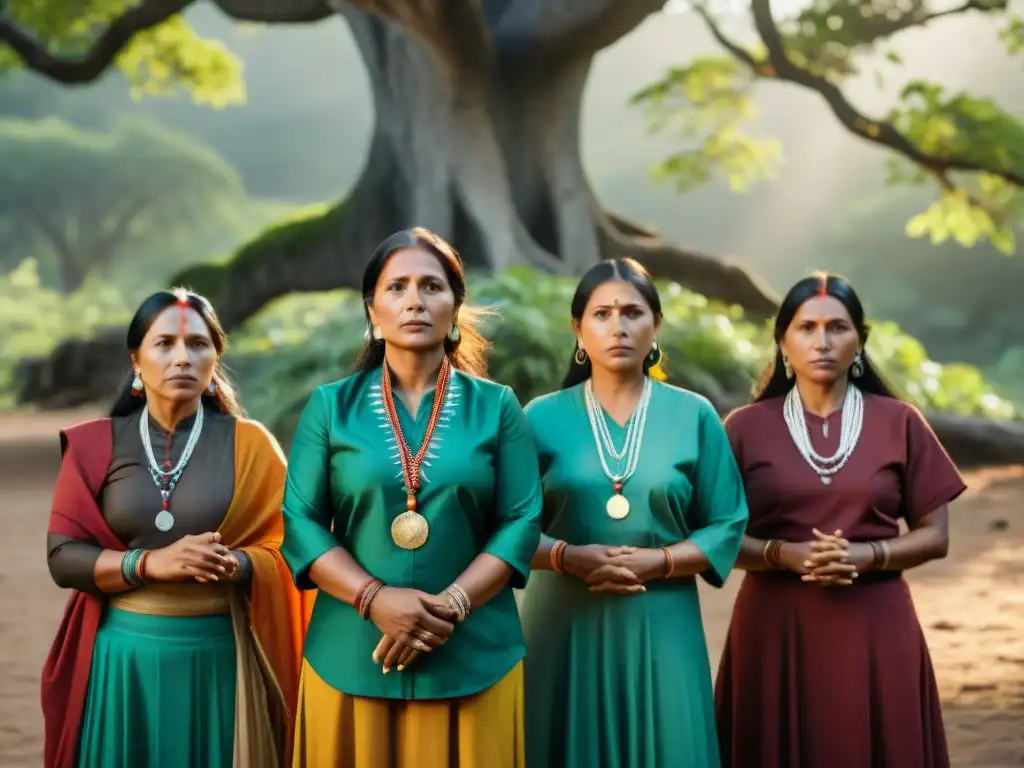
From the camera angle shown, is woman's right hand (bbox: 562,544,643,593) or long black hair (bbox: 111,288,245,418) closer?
woman's right hand (bbox: 562,544,643,593)

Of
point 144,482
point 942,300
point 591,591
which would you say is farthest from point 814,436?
point 942,300

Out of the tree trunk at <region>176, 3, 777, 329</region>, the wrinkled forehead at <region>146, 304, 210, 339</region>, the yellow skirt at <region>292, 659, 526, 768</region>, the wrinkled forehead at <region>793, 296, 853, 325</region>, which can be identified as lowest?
the yellow skirt at <region>292, 659, 526, 768</region>

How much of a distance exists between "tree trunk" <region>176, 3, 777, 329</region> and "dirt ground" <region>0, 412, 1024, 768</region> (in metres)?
3.50

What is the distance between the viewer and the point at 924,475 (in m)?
3.27

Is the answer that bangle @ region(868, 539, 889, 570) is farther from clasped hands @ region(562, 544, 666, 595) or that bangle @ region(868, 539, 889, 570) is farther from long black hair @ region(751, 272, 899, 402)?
clasped hands @ region(562, 544, 666, 595)

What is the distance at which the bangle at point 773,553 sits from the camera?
126 inches

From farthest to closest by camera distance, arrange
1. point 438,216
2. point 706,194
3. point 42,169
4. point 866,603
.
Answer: point 706,194 < point 42,169 < point 438,216 < point 866,603

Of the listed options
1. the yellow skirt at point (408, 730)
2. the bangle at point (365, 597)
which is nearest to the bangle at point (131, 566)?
the yellow skirt at point (408, 730)

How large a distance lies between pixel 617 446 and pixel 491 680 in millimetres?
701

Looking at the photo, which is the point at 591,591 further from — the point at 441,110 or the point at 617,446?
the point at 441,110

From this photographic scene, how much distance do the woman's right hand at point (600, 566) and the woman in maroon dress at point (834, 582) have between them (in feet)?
1.57

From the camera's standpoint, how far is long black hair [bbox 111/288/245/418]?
10.2ft

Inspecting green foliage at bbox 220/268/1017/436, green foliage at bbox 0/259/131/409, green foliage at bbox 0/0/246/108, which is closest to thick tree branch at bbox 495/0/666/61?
green foliage at bbox 220/268/1017/436

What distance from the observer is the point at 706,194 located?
38469mm
